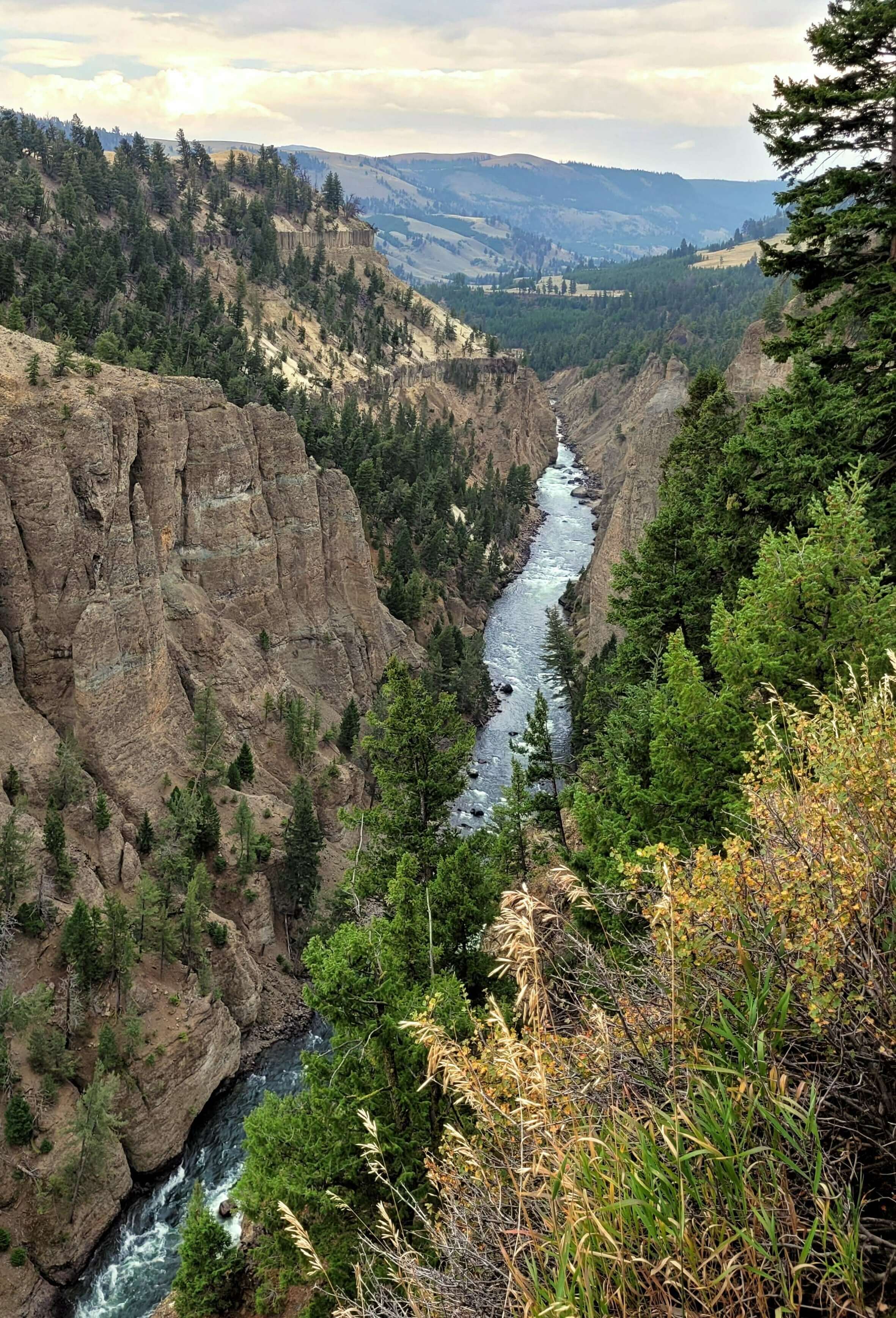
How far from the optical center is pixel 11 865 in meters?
32.8

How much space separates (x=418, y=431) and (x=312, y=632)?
55.1 meters

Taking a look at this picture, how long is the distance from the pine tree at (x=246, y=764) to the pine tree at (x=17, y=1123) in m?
21.6

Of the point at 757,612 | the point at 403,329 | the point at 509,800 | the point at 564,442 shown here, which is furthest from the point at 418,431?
the point at 757,612

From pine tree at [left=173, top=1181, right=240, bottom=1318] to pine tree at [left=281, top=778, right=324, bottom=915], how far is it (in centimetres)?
2514

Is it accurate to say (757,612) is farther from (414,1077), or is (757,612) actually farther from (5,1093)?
(5,1093)

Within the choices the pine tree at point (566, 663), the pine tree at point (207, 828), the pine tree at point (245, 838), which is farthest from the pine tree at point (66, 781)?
the pine tree at point (566, 663)

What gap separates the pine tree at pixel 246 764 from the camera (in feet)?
162

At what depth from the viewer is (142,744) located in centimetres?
4397

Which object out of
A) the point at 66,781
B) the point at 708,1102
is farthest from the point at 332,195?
the point at 708,1102

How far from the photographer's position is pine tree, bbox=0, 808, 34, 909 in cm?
3259

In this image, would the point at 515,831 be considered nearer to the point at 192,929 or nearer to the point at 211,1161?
the point at 192,929

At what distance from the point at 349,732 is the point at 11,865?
90.6 ft

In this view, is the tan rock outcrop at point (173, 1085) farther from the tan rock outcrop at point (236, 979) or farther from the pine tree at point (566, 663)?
the pine tree at point (566, 663)

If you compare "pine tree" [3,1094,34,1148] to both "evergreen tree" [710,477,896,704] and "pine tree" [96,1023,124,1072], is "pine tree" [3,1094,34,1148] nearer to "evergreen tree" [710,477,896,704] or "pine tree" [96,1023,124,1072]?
"pine tree" [96,1023,124,1072]
